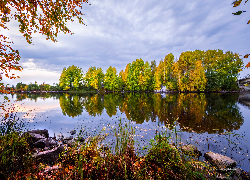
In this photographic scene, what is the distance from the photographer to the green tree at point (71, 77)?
51.8 metres

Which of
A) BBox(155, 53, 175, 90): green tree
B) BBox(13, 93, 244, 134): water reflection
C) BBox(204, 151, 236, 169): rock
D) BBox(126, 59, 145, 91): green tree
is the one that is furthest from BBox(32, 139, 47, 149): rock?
BBox(126, 59, 145, 91): green tree

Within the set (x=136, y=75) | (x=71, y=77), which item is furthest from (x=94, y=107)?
(x=71, y=77)

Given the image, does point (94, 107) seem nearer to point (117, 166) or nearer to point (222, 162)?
point (117, 166)

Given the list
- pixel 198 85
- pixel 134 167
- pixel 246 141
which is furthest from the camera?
pixel 198 85

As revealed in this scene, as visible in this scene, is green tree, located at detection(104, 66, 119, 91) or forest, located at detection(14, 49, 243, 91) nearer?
forest, located at detection(14, 49, 243, 91)

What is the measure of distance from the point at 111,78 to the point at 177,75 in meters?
24.1

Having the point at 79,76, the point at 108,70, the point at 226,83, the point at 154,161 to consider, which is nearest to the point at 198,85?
the point at 226,83

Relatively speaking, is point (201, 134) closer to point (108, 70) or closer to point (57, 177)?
point (57, 177)

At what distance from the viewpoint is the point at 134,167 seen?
9.11ft

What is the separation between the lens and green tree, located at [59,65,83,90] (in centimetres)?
5184

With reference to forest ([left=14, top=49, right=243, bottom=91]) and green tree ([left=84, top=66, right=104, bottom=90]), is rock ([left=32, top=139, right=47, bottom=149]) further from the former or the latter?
green tree ([left=84, top=66, right=104, bottom=90])

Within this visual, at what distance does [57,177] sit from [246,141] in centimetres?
717

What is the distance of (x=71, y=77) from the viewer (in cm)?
5266

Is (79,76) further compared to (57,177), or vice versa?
(79,76)
